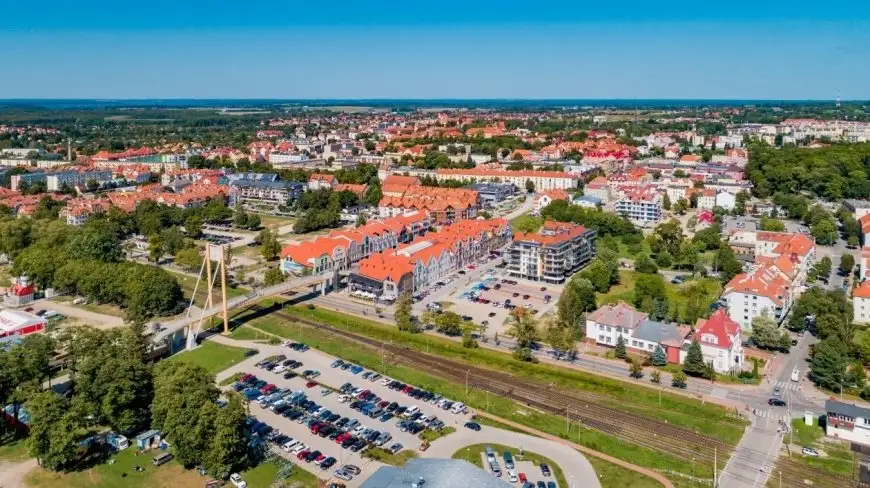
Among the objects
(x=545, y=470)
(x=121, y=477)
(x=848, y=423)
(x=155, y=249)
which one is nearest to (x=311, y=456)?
(x=121, y=477)

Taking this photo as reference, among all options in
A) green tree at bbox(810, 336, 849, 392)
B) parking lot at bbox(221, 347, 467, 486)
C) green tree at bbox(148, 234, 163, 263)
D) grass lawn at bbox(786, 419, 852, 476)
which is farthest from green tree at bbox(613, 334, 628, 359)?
green tree at bbox(148, 234, 163, 263)

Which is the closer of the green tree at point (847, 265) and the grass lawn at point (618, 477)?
the grass lawn at point (618, 477)

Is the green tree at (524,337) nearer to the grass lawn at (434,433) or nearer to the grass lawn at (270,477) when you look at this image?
the grass lawn at (434,433)

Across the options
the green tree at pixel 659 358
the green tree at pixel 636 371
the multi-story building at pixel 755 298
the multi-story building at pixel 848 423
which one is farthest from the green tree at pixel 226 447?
the multi-story building at pixel 755 298

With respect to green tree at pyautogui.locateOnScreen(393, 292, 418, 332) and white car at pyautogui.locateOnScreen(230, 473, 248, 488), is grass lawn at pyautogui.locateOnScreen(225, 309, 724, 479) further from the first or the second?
white car at pyautogui.locateOnScreen(230, 473, 248, 488)

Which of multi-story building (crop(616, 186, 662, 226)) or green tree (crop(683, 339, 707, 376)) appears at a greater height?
multi-story building (crop(616, 186, 662, 226))

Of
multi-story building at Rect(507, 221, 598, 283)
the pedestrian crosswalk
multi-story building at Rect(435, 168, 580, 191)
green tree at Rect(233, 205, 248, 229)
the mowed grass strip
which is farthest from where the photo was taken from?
multi-story building at Rect(435, 168, 580, 191)
